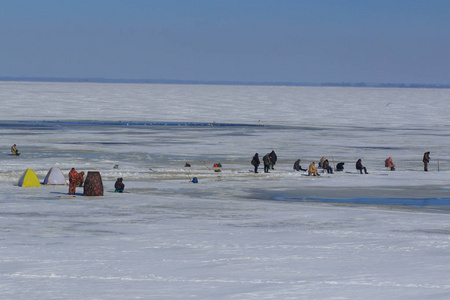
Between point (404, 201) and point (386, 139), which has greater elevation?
point (386, 139)

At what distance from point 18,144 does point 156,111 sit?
41.9m

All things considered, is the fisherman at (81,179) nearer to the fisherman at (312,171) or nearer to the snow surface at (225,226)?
the snow surface at (225,226)

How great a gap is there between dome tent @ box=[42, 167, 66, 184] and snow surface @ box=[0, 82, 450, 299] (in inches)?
27.0

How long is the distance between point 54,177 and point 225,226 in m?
10.2

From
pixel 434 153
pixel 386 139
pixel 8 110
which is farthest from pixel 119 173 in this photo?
pixel 8 110

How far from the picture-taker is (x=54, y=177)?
27.4 meters

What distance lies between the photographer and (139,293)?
1203 centimetres

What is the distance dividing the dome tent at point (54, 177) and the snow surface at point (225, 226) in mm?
687

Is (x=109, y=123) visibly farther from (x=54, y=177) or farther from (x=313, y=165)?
(x=54, y=177)

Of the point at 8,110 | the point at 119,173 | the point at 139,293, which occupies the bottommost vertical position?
the point at 139,293

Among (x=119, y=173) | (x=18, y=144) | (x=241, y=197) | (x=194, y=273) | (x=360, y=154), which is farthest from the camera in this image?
(x=18, y=144)

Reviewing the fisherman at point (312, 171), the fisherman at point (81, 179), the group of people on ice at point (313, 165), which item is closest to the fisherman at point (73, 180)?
the fisherman at point (81, 179)

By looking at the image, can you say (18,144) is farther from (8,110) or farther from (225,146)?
(8,110)

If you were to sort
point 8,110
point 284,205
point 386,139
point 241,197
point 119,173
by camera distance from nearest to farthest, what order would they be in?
point 284,205, point 241,197, point 119,173, point 386,139, point 8,110
